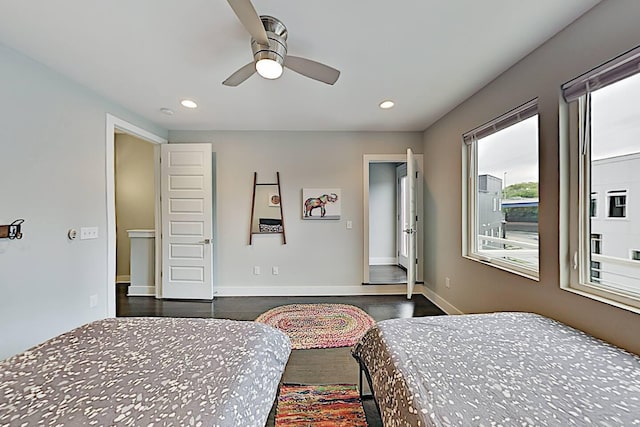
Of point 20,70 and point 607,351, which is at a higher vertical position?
point 20,70

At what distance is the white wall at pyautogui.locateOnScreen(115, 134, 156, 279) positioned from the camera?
5.16 metres

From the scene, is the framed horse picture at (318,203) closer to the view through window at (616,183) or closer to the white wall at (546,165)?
the white wall at (546,165)

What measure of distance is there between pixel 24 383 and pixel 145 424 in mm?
597

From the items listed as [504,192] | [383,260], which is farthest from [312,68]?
[383,260]

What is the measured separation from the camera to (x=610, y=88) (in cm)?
173

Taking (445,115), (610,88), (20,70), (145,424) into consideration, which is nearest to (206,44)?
(20,70)

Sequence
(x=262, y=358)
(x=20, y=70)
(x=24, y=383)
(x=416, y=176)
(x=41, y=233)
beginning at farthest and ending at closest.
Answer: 1. (x=416, y=176)
2. (x=41, y=233)
3. (x=20, y=70)
4. (x=262, y=358)
5. (x=24, y=383)

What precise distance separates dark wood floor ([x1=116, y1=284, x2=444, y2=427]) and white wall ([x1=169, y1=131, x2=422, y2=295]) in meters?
0.25

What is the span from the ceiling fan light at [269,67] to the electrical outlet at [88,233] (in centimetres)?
233

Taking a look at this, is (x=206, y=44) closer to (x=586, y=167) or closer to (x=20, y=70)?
(x=20, y=70)

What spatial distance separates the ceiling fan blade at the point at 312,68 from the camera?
1993mm

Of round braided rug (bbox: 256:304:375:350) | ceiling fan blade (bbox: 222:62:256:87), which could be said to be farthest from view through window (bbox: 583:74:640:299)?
ceiling fan blade (bbox: 222:62:256:87)

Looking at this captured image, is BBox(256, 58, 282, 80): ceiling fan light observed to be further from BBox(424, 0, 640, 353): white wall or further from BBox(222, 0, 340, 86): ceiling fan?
BBox(424, 0, 640, 353): white wall

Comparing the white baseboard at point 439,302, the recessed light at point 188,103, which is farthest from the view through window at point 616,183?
the recessed light at point 188,103
